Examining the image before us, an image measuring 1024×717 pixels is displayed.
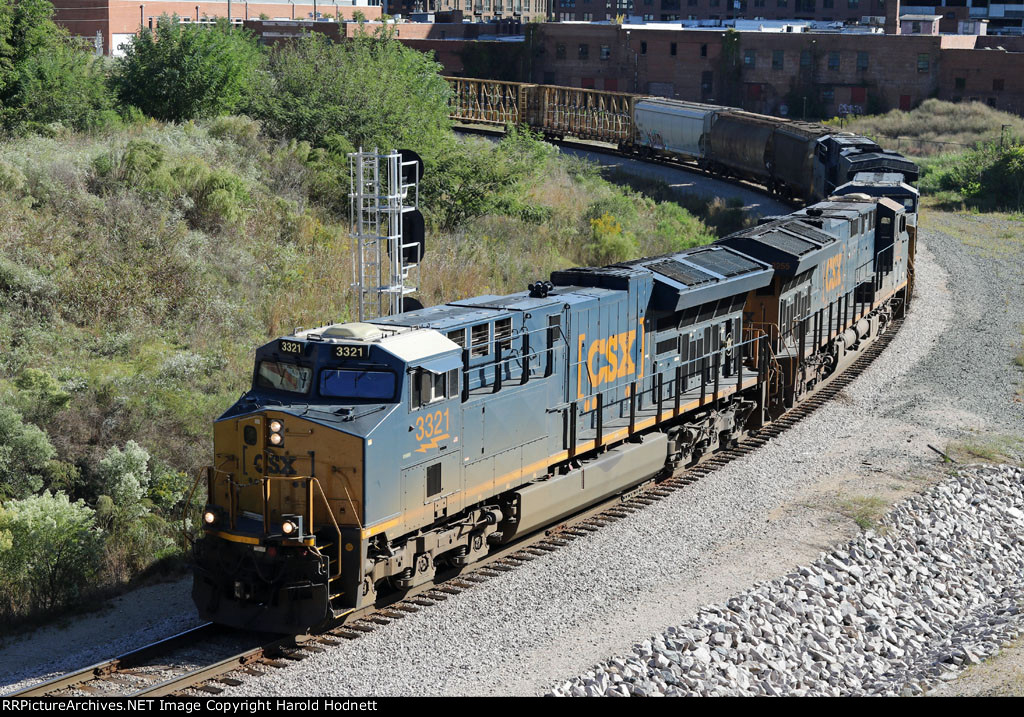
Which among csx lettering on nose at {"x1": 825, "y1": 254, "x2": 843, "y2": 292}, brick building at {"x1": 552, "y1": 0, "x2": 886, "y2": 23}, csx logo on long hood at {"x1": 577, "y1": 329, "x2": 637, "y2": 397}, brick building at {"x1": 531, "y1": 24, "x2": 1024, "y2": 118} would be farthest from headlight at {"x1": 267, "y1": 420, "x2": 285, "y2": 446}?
brick building at {"x1": 552, "y1": 0, "x2": 886, "y2": 23}

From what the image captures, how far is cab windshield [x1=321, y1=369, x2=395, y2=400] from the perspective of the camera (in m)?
12.2

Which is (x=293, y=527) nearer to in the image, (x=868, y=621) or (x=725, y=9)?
(x=868, y=621)

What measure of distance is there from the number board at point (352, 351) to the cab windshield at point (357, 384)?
17cm

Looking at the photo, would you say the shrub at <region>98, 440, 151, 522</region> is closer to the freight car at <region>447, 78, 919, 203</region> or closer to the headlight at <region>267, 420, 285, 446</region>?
the headlight at <region>267, 420, 285, 446</region>

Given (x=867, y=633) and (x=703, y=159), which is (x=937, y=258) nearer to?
(x=703, y=159)

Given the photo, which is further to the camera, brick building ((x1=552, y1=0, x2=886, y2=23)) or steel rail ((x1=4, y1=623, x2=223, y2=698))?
brick building ((x1=552, y1=0, x2=886, y2=23))

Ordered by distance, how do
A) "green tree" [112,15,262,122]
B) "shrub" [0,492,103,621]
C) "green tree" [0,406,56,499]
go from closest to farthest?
"shrub" [0,492,103,621] < "green tree" [0,406,56,499] < "green tree" [112,15,262,122]

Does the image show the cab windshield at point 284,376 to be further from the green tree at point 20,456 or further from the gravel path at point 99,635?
the green tree at point 20,456

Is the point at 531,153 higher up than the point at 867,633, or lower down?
higher up

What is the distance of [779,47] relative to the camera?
241ft

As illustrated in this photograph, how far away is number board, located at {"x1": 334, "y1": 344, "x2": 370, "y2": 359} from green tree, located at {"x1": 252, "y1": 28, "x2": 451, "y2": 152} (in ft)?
59.2

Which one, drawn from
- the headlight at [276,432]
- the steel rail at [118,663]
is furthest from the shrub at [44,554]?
the headlight at [276,432]

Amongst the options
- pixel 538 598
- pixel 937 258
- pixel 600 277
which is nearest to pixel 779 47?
pixel 937 258

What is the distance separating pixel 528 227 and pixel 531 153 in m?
4.21
